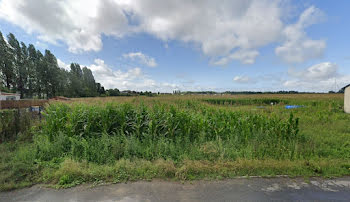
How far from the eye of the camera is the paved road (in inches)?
96.7

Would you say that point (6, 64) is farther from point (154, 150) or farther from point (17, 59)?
point (154, 150)

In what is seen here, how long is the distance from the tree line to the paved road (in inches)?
1773

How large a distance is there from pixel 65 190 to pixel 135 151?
5.22 feet

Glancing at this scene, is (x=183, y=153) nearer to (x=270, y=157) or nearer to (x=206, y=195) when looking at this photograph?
(x=206, y=195)

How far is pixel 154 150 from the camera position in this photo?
3908 millimetres

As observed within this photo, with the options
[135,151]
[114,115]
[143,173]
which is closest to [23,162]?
[114,115]

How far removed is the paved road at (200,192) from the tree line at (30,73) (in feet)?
148

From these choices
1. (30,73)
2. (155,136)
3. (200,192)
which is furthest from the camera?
(30,73)

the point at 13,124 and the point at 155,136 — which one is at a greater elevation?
the point at 13,124

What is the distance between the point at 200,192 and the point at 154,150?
1.76m

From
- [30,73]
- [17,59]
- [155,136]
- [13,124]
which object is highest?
[17,59]

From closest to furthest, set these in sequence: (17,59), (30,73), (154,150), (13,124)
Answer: (154,150)
(13,124)
(17,59)
(30,73)

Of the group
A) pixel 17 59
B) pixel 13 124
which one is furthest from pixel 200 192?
pixel 17 59

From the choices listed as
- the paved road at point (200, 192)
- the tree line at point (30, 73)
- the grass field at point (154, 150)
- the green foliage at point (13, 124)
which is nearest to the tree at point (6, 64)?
the tree line at point (30, 73)
